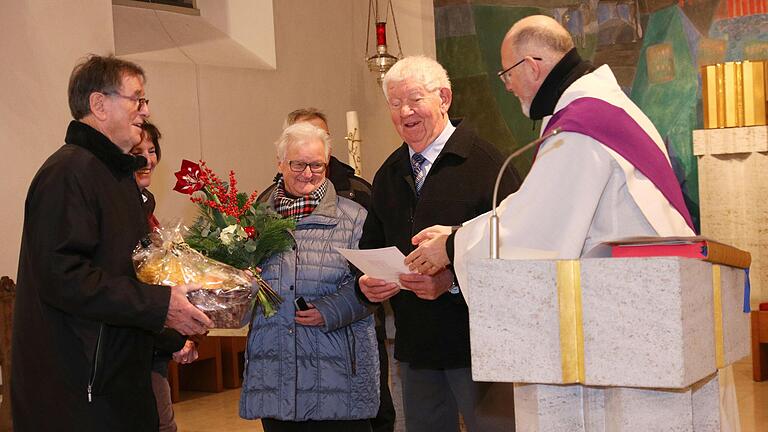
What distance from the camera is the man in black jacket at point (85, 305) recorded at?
2732 mm

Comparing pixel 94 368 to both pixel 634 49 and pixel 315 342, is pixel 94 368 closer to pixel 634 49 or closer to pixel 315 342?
pixel 315 342

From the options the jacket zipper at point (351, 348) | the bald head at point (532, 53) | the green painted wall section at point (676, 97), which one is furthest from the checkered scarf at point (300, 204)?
the green painted wall section at point (676, 97)

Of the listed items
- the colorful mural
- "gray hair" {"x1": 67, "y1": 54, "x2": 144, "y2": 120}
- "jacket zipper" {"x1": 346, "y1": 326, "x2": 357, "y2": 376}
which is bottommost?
"jacket zipper" {"x1": 346, "y1": 326, "x2": 357, "y2": 376}

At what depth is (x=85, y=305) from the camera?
271cm

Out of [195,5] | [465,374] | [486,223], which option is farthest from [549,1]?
[486,223]

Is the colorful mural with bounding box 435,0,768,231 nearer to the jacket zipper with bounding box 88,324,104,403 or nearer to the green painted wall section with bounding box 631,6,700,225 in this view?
the green painted wall section with bounding box 631,6,700,225

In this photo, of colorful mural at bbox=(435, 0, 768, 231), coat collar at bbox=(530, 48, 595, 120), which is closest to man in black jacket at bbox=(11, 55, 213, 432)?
coat collar at bbox=(530, 48, 595, 120)

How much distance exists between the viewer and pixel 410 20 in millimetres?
10172

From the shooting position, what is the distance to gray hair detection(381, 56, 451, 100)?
372cm

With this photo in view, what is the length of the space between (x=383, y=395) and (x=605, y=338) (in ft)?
9.11

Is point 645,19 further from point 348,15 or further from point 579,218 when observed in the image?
point 579,218

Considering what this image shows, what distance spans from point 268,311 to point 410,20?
282 inches

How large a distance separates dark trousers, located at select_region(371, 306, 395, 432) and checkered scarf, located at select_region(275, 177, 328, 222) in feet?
2.92

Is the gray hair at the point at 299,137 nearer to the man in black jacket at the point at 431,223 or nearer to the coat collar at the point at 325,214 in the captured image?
the coat collar at the point at 325,214
